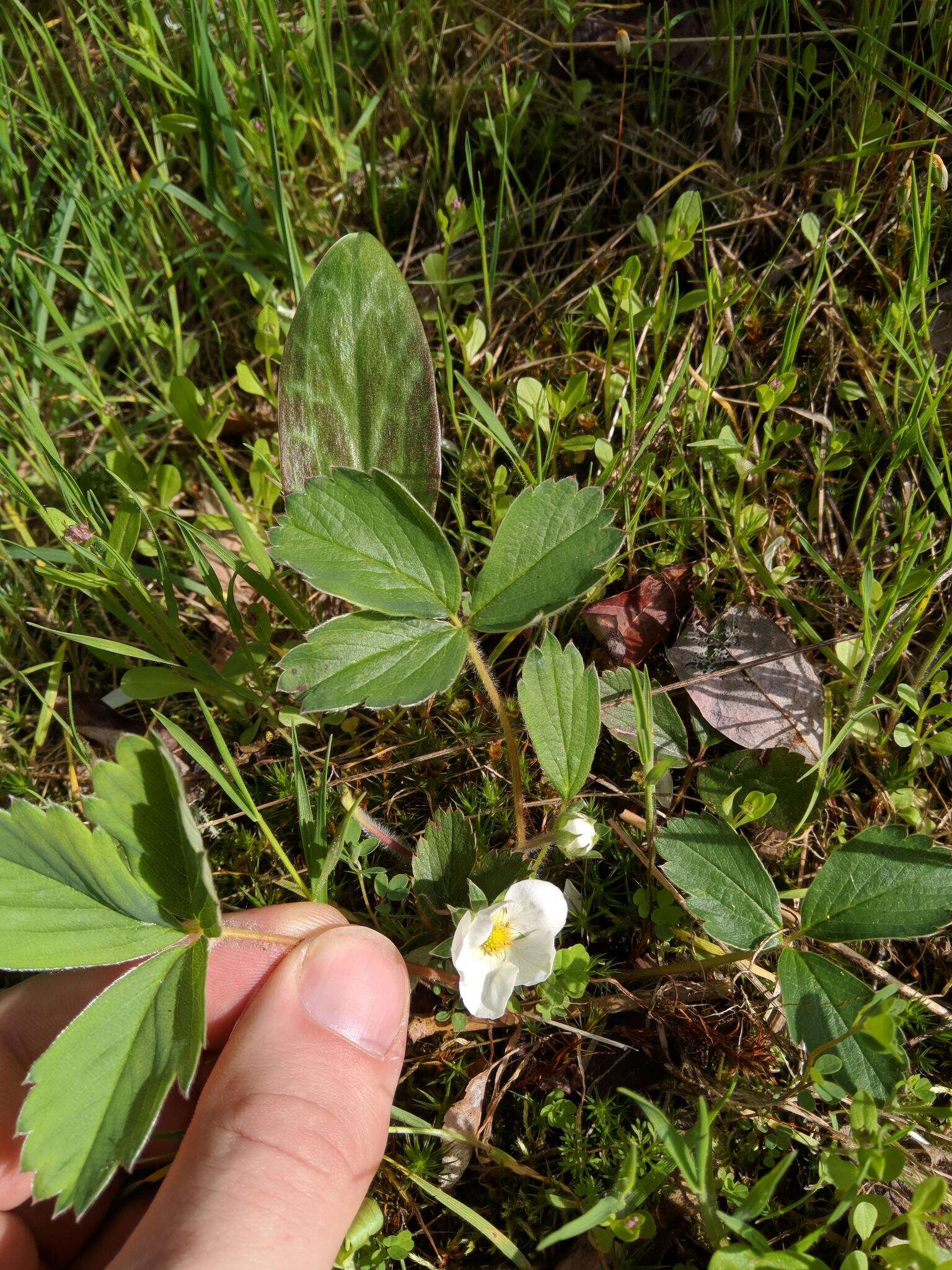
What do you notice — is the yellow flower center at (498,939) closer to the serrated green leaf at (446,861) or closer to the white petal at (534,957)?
the white petal at (534,957)

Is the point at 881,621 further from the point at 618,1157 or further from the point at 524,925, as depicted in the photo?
the point at 618,1157

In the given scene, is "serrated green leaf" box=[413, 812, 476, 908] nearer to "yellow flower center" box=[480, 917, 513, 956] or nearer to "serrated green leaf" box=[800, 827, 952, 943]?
"yellow flower center" box=[480, 917, 513, 956]

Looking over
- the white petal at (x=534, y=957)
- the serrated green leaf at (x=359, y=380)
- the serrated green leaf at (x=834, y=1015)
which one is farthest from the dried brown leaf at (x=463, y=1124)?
the serrated green leaf at (x=359, y=380)

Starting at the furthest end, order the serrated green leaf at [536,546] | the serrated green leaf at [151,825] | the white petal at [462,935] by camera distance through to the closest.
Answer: the serrated green leaf at [536,546], the white petal at [462,935], the serrated green leaf at [151,825]

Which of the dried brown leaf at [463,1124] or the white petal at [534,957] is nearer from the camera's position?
the white petal at [534,957]

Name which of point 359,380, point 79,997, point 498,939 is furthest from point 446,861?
point 359,380

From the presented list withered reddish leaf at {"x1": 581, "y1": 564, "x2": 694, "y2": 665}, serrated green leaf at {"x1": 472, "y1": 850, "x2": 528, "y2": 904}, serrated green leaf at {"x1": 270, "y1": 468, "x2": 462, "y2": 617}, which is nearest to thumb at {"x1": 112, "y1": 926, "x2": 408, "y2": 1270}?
serrated green leaf at {"x1": 472, "y1": 850, "x2": 528, "y2": 904}
